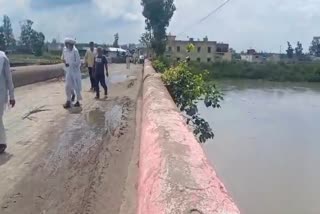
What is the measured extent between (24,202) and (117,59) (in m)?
60.5

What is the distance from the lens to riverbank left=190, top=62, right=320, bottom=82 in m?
66.1

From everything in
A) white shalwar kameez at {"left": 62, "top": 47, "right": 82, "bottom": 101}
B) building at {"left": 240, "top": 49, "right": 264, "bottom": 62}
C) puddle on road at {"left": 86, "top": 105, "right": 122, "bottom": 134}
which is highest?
white shalwar kameez at {"left": 62, "top": 47, "right": 82, "bottom": 101}

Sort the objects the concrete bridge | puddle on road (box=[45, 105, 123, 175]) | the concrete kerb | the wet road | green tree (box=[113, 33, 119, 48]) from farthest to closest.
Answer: green tree (box=[113, 33, 119, 48]) → puddle on road (box=[45, 105, 123, 175]) → the wet road → the concrete bridge → the concrete kerb

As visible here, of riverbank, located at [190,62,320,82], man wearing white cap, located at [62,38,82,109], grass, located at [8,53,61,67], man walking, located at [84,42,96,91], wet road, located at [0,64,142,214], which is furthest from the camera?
riverbank, located at [190,62,320,82]

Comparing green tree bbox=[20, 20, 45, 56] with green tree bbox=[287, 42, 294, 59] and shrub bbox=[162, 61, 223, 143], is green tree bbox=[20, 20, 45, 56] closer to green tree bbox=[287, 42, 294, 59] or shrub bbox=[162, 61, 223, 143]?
green tree bbox=[287, 42, 294, 59]

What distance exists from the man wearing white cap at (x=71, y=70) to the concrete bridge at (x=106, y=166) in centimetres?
67

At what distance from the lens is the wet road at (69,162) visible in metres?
5.37

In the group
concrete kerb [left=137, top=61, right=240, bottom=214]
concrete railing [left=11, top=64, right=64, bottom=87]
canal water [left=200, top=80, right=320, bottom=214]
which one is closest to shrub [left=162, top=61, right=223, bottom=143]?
canal water [left=200, top=80, right=320, bottom=214]

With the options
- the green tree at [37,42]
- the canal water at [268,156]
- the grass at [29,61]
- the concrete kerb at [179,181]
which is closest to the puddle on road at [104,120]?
the canal water at [268,156]

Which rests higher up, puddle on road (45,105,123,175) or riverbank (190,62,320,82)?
puddle on road (45,105,123,175)

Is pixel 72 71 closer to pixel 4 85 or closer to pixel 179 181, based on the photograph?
pixel 4 85

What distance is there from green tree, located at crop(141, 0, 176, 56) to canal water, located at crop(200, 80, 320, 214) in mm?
26792

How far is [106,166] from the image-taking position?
22.7 feet

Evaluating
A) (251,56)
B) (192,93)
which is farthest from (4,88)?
(251,56)
